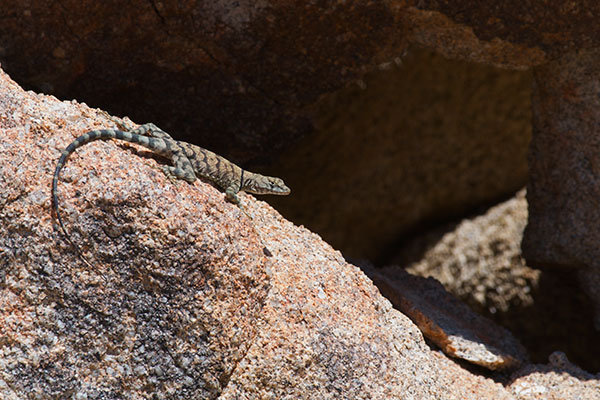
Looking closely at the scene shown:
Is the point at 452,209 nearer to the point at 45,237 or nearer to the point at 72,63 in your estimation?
the point at 72,63

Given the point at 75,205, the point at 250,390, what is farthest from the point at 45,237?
the point at 250,390

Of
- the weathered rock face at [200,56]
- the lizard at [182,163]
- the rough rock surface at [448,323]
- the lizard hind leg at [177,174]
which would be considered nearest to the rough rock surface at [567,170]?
the rough rock surface at [448,323]

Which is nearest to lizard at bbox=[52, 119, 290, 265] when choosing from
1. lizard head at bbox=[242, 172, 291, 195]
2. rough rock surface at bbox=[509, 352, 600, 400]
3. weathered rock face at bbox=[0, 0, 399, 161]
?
lizard head at bbox=[242, 172, 291, 195]

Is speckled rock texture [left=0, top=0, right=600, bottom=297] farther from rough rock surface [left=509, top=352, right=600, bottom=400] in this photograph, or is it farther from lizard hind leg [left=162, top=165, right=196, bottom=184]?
Answer: lizard hind leg [left=162, top=165, right=196, bottom=184]

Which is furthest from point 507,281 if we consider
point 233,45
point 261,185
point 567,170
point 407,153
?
point 233,45

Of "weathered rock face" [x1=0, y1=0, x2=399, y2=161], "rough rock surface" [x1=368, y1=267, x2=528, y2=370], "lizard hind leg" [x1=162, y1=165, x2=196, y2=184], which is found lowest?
"rough rock surface" [x1=368, y1=267, x2=528, y2=370]

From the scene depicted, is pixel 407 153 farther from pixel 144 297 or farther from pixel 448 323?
pixel 144 297
